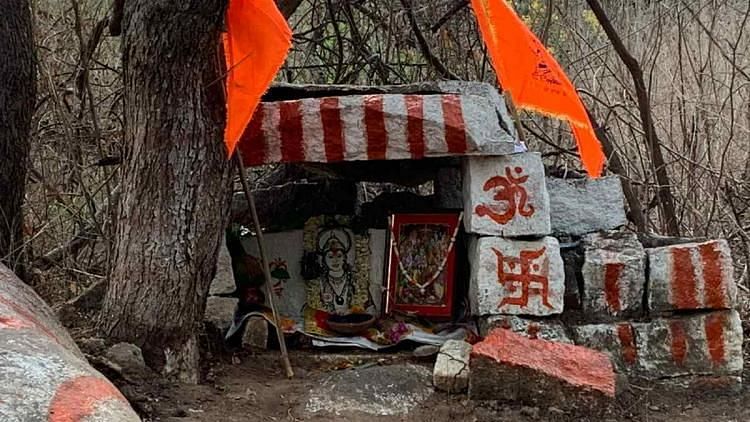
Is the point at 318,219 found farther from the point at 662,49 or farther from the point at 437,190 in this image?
the point at 662,49

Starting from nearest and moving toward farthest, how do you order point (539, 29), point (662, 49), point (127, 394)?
point (127, 394) < point (662, 49) < point (539, 29)

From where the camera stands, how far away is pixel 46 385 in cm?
202

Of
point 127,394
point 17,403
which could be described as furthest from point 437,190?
point 17,403

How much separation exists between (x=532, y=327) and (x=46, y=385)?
2761 mm

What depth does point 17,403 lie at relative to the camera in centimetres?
190

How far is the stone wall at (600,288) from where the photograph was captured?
4301 millimetres

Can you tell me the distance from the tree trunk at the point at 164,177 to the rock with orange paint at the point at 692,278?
2067 mm

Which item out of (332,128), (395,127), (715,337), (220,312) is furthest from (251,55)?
(715,337)

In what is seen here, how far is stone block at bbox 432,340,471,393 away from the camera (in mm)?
3988

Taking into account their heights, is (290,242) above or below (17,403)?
above

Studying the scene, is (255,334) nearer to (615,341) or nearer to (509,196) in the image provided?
(509,196)

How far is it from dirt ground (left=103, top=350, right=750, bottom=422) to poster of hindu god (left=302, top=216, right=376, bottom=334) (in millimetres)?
650

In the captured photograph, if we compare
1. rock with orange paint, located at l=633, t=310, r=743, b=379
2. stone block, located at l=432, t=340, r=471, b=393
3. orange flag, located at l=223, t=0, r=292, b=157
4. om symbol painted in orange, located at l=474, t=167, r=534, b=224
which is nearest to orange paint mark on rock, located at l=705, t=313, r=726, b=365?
rock with orange paint, located at l=633, t=310, r=743, b=379

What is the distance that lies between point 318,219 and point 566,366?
6.12 ft
